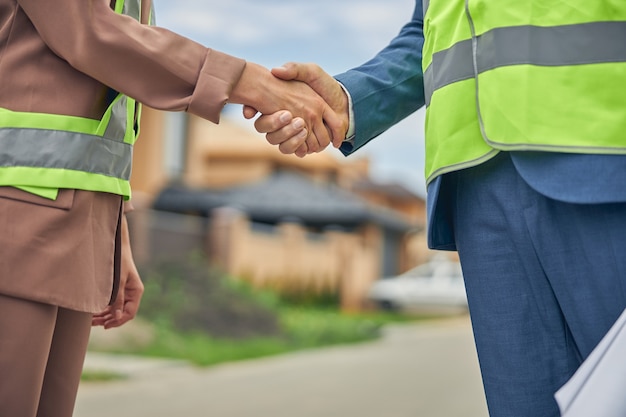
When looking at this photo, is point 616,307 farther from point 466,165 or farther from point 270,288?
point 270,288

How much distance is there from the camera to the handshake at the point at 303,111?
226 centimetres

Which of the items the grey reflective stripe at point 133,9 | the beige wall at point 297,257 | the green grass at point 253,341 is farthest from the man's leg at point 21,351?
the beige wall at point 297,257

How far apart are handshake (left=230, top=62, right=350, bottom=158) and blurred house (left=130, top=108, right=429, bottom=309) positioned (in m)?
13.7

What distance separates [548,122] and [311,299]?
2206 cm

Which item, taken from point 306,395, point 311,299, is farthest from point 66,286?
point 311,299

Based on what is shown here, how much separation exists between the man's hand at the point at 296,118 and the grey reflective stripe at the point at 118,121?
0.39 m

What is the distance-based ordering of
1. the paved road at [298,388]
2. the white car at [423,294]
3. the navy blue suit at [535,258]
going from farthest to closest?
the white car at [423,294] < the paved road at [298,388] < the navy blue suit at [535,258]

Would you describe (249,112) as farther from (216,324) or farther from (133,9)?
(216,324)

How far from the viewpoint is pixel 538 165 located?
1663mm

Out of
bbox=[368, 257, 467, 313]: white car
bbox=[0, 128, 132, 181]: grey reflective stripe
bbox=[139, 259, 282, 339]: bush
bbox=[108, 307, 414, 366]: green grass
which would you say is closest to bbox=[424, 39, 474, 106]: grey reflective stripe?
bbox=[0, 128, 132, 181]: grey reflective stripe

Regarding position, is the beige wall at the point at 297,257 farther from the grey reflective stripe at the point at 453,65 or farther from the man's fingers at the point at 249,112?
the grey reflective stripe at the point at 453,65

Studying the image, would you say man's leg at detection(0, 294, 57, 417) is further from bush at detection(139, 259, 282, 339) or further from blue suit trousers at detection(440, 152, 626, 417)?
bush at detection(139, 259, 282, 339)

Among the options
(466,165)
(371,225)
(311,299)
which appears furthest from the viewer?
(371,225)

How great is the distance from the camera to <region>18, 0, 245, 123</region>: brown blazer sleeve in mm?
1781
